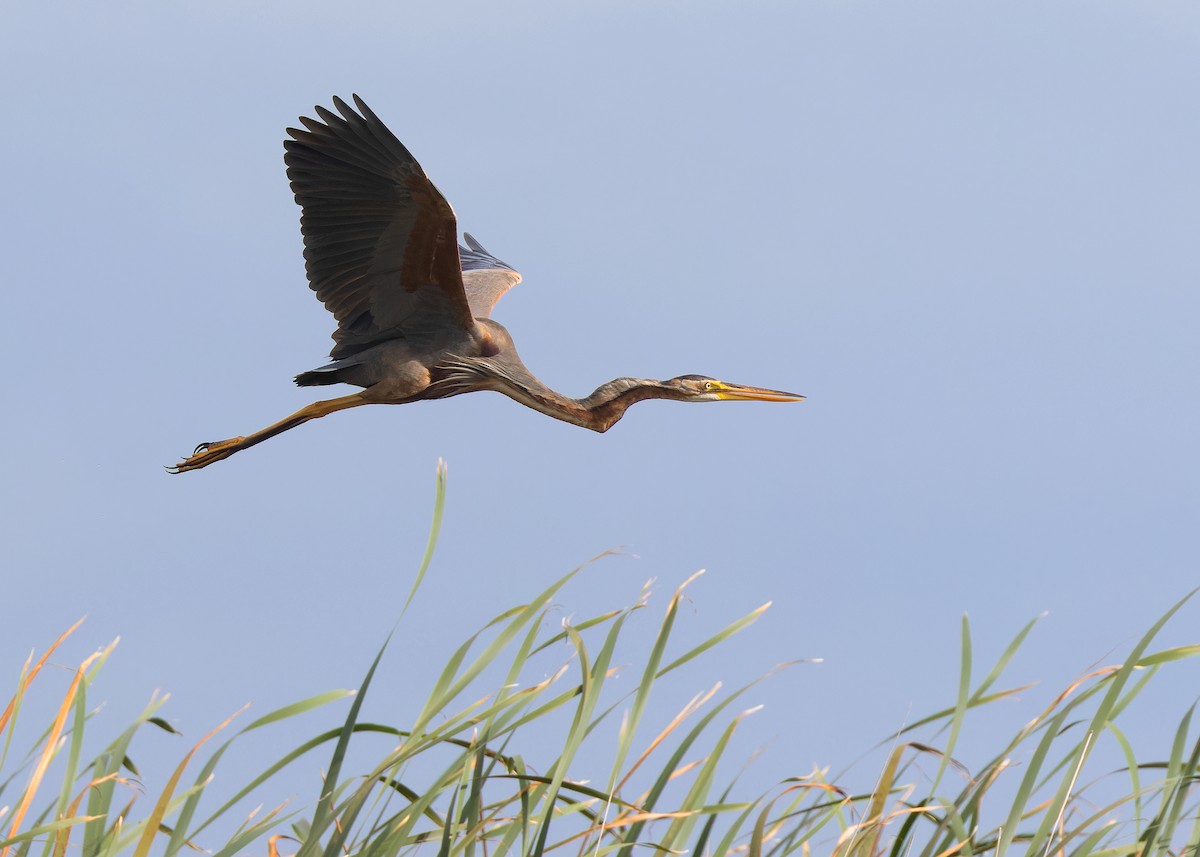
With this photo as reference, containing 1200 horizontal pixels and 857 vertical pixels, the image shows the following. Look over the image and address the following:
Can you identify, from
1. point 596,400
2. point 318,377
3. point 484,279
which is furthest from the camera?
point 484,279

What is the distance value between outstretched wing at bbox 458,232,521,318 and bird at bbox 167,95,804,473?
40.7 inches

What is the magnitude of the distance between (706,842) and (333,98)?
13.8ft

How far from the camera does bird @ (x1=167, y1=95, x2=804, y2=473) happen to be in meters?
6.04

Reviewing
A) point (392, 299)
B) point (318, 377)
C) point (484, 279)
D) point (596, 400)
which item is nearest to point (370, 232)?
point (392, 299)

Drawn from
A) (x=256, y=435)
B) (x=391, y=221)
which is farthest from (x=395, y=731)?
(x=256, y=435)

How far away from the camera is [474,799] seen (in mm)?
2680

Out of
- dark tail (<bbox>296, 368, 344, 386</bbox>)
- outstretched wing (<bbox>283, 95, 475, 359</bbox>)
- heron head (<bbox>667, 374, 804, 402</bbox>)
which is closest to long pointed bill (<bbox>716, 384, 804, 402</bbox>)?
heron head (<bbox>667, 374, 804, 402</bbox>)

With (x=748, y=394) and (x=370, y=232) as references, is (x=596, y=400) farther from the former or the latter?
(x=370, y=232)

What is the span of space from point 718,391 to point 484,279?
2.54 metres

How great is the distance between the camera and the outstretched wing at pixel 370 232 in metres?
6.00

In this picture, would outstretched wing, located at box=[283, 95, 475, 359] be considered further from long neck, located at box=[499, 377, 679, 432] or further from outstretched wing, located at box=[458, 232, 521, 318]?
outstretched wing, located at box=[458, 232, 521, 318]

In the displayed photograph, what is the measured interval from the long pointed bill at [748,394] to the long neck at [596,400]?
269mm

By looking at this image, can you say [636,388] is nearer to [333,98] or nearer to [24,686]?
[333,98]

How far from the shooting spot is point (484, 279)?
8695mm
